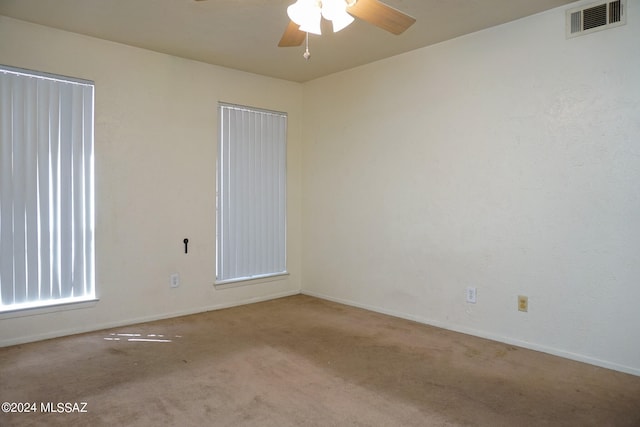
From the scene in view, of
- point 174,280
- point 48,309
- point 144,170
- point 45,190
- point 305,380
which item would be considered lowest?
point 305,380

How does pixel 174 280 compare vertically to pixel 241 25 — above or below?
below

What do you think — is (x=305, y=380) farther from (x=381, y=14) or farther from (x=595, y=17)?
(x=595, y=17)

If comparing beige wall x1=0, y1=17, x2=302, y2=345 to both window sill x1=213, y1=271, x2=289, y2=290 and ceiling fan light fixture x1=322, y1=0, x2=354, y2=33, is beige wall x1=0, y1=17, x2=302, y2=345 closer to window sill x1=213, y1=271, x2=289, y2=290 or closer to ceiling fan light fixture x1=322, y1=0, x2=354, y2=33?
window sill x1=213, y1=271, x2=289, y2=290

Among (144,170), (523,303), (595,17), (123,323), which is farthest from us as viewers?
(144,170)

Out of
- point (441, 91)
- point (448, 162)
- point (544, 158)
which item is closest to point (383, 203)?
point (448, 162)

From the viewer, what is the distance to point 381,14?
215 cm

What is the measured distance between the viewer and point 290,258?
16.5 feet

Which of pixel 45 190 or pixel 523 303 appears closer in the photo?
pixel 523 303

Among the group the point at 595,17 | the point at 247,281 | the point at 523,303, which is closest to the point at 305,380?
the point at 523,303

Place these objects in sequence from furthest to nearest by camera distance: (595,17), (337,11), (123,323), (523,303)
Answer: (123,323), (523,303), (595,17), (337,11)

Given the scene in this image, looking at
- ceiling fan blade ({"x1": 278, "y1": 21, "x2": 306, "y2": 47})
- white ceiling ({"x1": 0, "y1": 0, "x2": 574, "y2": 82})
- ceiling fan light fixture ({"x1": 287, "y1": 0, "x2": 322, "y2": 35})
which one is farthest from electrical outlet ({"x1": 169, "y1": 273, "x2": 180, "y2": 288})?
ceiling fan light fixture ({"x1": 287, "y1": 0, "x2": 322, "y2": 35})

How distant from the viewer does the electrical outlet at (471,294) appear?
354cm

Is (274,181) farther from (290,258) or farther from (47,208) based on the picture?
(47,208)

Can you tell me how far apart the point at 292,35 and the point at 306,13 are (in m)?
0.37
